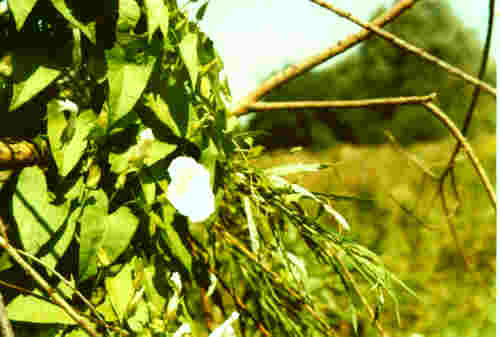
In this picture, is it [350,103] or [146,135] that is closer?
[146,135]

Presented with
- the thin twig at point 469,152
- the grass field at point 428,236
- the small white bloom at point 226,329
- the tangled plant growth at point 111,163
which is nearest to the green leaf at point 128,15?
the tangled plant growth at point 111,163

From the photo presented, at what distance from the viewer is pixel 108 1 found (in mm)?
455

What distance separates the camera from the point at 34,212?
0.41m

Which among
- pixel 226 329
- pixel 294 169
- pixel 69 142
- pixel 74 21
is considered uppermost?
pixel 74 21

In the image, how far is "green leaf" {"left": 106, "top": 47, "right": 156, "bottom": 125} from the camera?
0.43 m

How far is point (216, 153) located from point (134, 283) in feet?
0.54

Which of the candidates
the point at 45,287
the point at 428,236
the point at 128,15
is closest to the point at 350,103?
the point at 128,15

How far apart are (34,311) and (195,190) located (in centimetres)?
18

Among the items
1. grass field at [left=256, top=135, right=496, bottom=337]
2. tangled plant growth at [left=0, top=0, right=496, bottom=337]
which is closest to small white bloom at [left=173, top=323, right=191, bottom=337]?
tangled plant growth at [left=0, top=0, right=496, bottom=337]

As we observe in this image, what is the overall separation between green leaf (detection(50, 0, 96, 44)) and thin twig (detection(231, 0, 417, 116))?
0.24 metres

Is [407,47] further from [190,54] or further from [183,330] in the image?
[183,330]

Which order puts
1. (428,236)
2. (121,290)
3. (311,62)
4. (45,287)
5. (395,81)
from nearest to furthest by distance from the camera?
(45,287) → (121,290) → (311,62) → (428,236) → (395,81)

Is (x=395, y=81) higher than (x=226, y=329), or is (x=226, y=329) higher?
(x=226, y=329)

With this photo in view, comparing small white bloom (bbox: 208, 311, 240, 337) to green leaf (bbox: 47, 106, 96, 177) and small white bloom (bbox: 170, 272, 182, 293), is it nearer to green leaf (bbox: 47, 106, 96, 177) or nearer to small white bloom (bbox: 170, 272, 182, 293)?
small white bloom (bbox: 170, 272, 182, 293)
